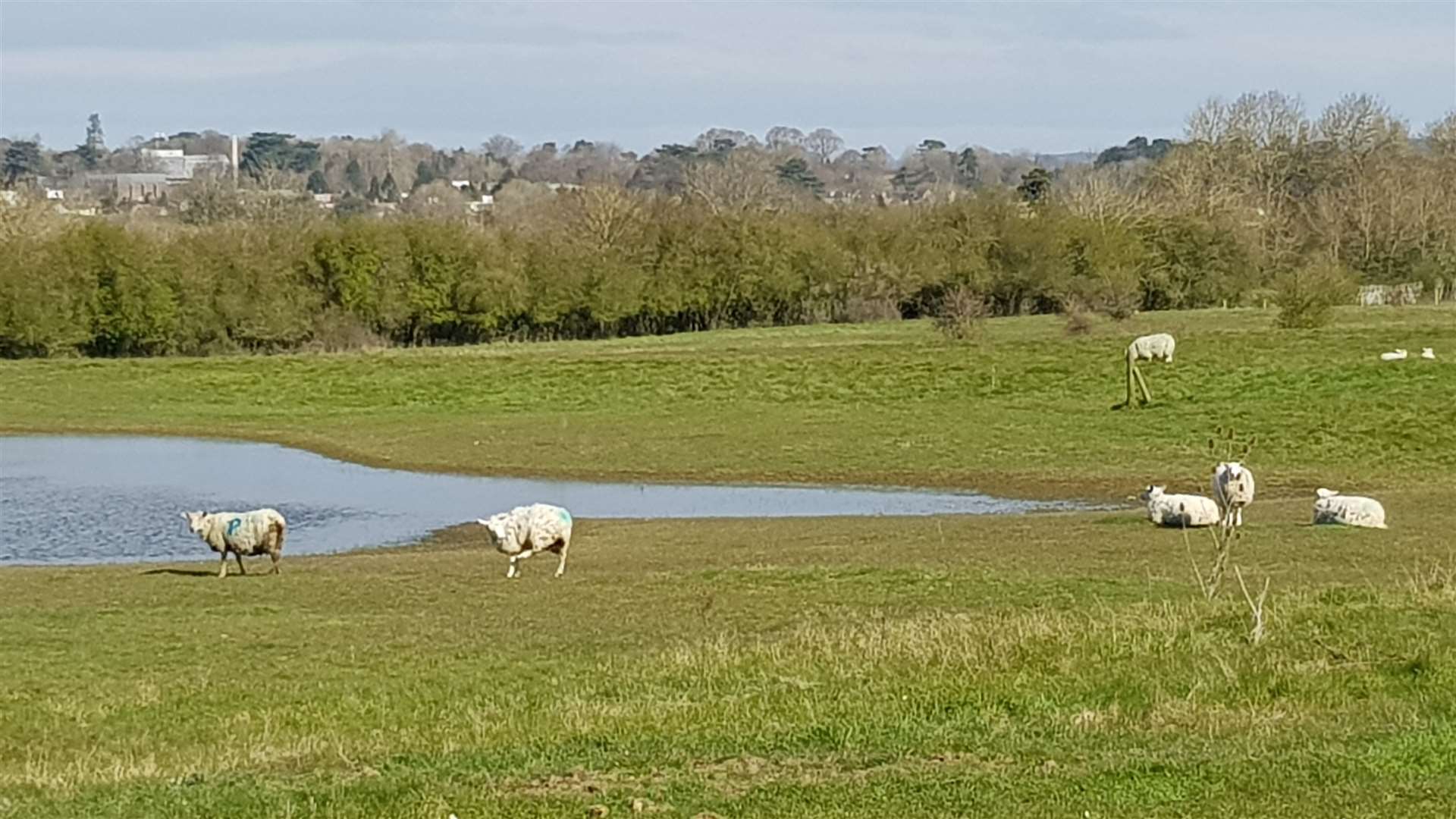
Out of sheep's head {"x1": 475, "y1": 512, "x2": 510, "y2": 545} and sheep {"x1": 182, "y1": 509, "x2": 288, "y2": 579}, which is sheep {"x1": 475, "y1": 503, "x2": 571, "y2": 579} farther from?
sheep {"x1": 182, "y1": 509, "x2": 288, "y2": 579}

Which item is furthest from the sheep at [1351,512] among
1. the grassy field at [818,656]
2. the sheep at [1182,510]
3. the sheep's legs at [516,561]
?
the sheep's legs at [516,561]

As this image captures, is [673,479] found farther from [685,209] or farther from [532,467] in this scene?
[685,209]

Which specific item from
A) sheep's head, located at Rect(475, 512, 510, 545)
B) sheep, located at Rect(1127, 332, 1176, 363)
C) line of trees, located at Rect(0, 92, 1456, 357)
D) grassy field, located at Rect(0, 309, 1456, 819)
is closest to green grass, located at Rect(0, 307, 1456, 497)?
grassy field, located at Rect(0, 309, 1456, 819)

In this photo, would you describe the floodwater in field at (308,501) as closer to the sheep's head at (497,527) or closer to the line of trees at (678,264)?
the sheep's head at (497,527)

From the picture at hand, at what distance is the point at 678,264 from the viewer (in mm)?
87375

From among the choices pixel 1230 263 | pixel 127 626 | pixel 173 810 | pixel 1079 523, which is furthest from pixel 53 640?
pixel 1230 263

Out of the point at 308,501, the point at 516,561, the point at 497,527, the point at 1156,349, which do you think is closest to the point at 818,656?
the point at 497,527

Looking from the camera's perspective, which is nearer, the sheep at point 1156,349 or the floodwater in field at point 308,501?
the floodwater in field at point 308,501

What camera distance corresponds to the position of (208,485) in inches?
1574

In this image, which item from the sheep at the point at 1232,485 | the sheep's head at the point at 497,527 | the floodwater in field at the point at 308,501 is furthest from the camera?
the floodwater in field at the point at 308,501

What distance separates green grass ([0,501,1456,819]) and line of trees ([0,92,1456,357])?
48468mm

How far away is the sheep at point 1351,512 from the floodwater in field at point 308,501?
759 centimetres

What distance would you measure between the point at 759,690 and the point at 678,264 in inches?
2954

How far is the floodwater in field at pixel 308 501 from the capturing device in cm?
3181
